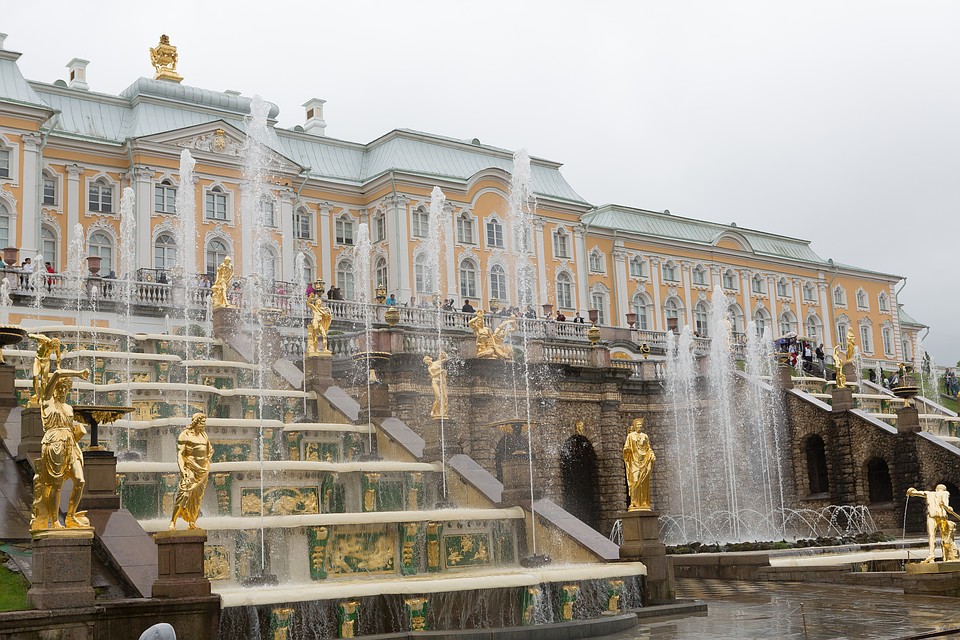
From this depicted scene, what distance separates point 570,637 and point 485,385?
1651cm

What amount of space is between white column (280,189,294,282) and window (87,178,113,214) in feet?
25.7

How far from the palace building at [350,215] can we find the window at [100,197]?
2.6 inches

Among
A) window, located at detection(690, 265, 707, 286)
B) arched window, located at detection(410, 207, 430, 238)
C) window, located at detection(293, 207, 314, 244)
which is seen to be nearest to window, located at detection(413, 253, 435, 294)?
arched window, located at detection(410, 207, 430, 238)

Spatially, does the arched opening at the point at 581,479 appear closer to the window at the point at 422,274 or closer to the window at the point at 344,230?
the window at the point at 422,274

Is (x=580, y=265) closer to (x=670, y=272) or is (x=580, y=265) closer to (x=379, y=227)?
(x=670, y=272)

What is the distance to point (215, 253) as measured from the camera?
5122cm

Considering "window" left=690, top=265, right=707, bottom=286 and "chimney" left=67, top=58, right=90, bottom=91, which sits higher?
"chimney" left=67, top=58, right=90, bottom=91

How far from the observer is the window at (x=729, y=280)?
7300cm

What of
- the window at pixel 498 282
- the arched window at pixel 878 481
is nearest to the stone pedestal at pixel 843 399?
the arched window at pixel 878 481

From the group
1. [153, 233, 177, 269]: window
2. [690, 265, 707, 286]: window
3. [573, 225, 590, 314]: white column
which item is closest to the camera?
[153, 233, 177, 269]: window

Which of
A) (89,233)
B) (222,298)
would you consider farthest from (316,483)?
(89,233)

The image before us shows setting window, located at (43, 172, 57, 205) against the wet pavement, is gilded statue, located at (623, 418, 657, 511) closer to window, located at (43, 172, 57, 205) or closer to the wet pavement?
the wet pavement

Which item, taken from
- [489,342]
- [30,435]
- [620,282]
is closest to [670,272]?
[620,282]

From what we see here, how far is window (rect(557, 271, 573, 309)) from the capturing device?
62.5 meters
